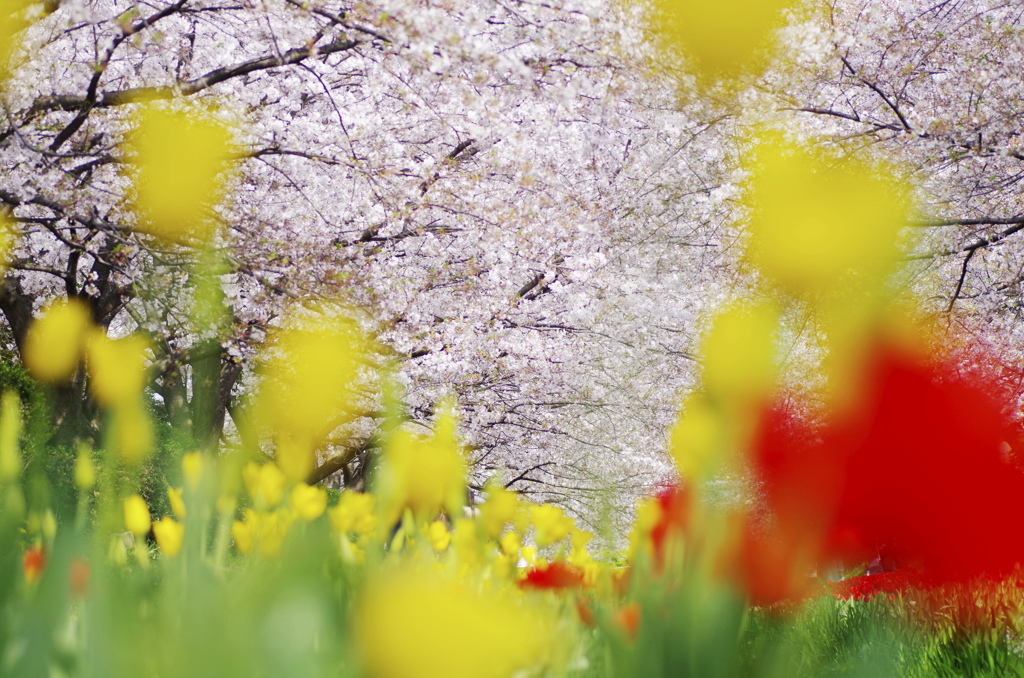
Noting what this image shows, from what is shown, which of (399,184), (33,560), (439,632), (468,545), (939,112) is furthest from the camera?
(399,184)

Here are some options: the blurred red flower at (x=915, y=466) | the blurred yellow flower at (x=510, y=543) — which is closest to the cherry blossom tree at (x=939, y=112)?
the blurred red flower at (x=915, y=466)

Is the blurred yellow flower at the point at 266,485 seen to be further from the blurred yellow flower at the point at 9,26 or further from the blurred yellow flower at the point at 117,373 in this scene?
the blurred yellow flower at the point at 9,26

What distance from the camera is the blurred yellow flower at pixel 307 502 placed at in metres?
0.85

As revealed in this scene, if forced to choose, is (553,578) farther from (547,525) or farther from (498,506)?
(498,506)

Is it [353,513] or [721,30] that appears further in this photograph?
[721,30]

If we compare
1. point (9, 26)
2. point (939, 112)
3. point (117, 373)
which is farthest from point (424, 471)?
point (939, 112)

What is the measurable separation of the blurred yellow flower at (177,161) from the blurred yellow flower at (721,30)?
3.98 m

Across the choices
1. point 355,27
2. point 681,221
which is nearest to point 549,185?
point 681,221

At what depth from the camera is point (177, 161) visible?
798 cm

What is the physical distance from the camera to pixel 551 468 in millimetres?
12500

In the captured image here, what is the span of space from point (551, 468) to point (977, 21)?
7865 millimetres

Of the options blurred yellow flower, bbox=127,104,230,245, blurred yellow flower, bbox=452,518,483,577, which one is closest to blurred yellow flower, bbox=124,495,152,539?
blurred yellow flower, bbox=452,518,483,577

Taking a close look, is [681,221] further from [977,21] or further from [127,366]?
[127,366]

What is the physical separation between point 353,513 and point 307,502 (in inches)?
11.2
